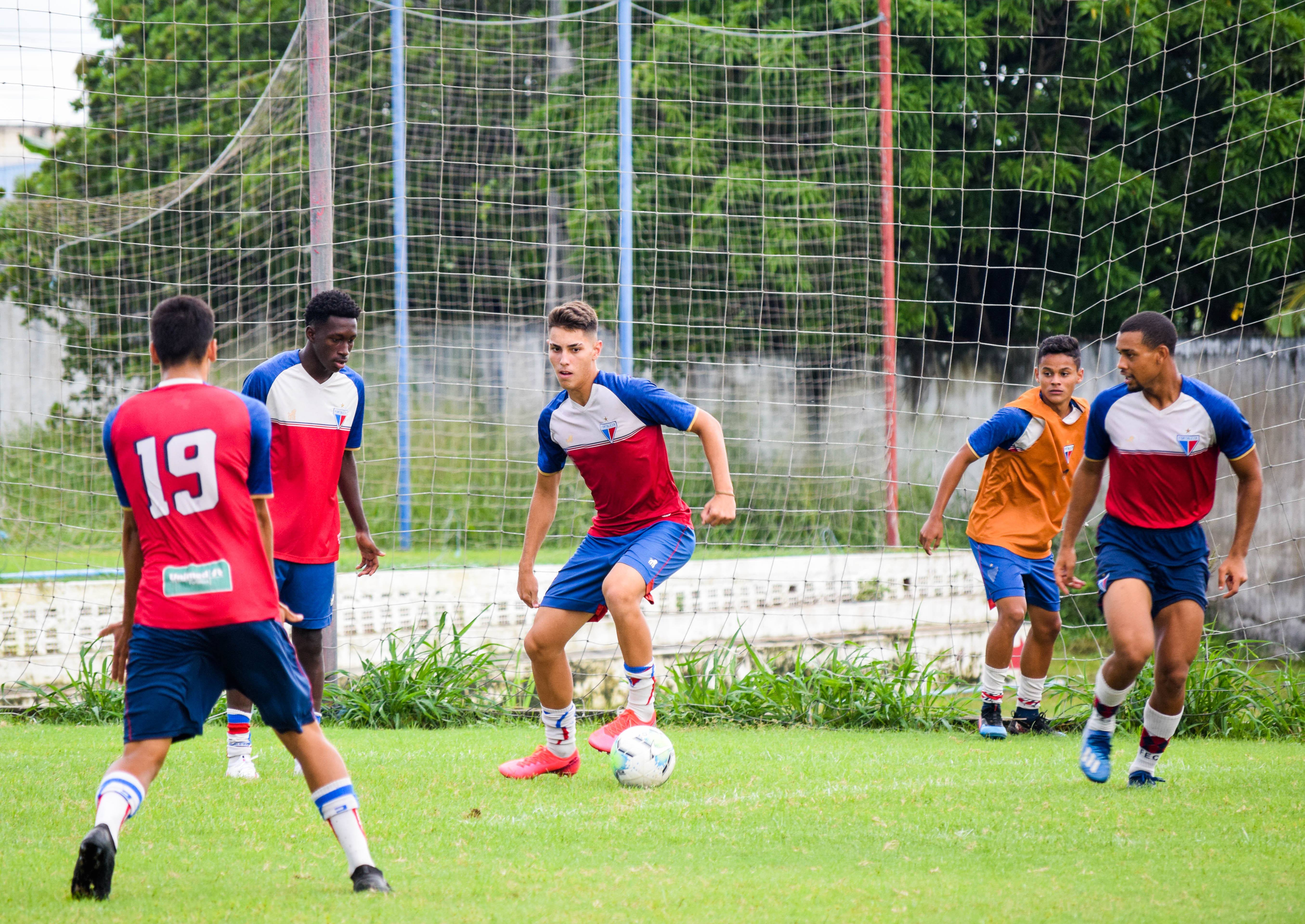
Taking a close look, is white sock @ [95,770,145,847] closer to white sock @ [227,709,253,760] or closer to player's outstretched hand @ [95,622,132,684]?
player's outstretched hand @ [95,622,132,684]

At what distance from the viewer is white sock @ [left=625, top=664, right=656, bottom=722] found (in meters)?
5.59

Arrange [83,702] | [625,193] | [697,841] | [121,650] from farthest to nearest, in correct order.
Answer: [625,193] → [83,702] → [697,841] → [121,650]

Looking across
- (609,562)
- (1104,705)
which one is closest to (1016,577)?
(1104,705)

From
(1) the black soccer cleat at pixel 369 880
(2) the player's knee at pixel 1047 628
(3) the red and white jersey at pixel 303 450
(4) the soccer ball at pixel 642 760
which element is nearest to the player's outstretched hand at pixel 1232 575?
(2) the player's knee at pixel 1047 628

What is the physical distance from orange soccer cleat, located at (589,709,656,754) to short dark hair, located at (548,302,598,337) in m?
1.79

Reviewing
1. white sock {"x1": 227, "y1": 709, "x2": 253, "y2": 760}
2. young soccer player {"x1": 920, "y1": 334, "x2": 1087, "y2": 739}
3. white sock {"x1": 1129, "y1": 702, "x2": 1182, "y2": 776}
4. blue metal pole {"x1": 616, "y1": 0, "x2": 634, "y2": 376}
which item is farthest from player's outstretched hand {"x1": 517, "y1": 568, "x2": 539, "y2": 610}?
blue metal pole {"x1": 616, "y1": 0, "x2": 634, "y2": 376}

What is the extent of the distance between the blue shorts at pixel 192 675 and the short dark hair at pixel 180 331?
2.65 ft

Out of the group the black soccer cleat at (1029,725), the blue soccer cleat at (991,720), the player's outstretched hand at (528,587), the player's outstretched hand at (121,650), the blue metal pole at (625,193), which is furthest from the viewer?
the blue metal pole at (625,193)

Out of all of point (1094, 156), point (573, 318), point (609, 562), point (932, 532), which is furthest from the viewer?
point (1094, 156)

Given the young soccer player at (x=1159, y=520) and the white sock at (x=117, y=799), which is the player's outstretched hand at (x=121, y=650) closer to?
the white sock at (x=117, y=799)

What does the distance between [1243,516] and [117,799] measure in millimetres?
4544

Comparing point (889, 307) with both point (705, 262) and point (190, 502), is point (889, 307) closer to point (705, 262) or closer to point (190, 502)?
point (705, 262)

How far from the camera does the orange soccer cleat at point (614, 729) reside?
5508mm

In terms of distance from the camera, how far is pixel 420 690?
7555 mm
